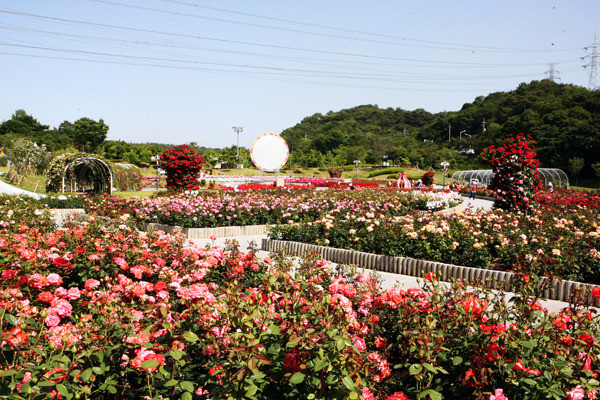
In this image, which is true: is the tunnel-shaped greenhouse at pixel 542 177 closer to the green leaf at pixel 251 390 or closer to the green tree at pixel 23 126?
the green leaf at pixel 251 390

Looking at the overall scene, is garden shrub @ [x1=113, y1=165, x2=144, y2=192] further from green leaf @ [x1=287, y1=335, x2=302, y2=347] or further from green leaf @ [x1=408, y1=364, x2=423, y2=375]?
green leaf @ [x1=408, y1=364, x2=423, y2=375]

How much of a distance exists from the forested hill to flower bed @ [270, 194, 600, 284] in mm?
44949

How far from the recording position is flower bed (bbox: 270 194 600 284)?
7.15m

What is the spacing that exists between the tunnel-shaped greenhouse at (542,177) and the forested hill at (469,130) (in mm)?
8744

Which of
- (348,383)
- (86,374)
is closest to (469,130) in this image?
(348,383)

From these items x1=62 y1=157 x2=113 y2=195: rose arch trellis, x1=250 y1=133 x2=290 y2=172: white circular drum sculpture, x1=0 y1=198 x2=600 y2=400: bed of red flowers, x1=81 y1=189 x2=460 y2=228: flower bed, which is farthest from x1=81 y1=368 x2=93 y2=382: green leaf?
x1=250 y1=133 x2=290 y2=172: white circular drum sculpture

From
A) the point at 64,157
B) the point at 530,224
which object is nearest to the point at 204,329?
the point at 530,224

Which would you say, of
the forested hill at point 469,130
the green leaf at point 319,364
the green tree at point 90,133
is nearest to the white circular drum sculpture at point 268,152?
the green leaf at point 319,364

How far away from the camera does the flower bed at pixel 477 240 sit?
7.15m

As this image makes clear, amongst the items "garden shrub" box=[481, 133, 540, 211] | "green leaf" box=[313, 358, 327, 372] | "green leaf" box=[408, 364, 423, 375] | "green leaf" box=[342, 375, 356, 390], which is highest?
"garden shrub" box=[481, 133, 540, 211]

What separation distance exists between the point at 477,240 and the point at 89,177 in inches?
980

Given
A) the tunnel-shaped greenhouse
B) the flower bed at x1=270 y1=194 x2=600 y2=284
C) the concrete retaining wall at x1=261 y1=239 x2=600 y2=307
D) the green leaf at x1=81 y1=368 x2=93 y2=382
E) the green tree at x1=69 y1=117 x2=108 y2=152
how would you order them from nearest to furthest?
the green leaf at x1=81 y1=368 x2=93 y2=382 → the concrete retaining wall at x1=261 y1=239 x2=600 y2=307 → the flower bed at x1=270 y1=194 x2=600 y2=284 → the tunnel-shaped greenhouse → the green tree at x1=69 y1=117 x2=108 y2=152

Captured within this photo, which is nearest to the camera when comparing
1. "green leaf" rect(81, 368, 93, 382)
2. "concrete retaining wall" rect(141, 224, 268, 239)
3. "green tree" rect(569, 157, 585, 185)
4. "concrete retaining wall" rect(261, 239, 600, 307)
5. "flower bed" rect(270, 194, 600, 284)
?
"green leaf" rect(81, 368, 93, 382)

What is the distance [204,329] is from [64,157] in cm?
2455
